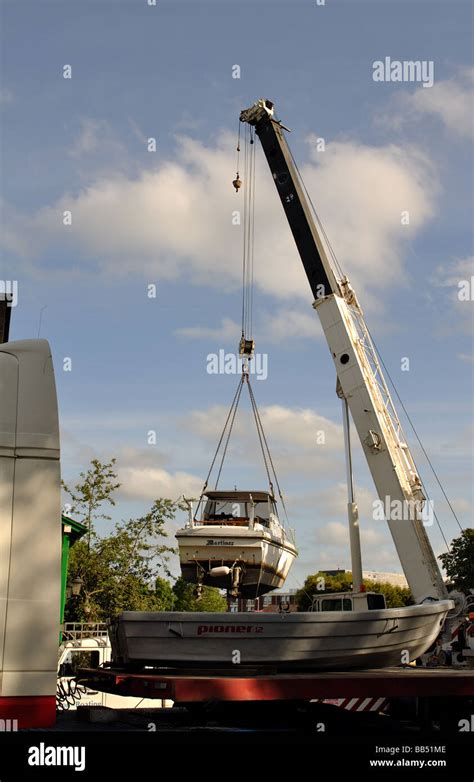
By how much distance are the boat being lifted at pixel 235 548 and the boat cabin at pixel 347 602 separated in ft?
8.36

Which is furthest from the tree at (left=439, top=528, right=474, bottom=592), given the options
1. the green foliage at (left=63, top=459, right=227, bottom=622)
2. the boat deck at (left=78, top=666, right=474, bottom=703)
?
the boat deck at (left=78, top=666, right=474, bottom=703)

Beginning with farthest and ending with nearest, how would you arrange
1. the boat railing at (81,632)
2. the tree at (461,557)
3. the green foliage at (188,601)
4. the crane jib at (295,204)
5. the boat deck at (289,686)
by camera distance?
1. the green foliage at (188,601)
2. the tree at (461,557)
3. the boat railing at (81,632)
4. the crane jib at (295,204)
5. the boat deck at (289,686)

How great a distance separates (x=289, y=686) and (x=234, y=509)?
8.07 metres

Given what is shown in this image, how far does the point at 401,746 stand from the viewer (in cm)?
545

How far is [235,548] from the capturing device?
43.8 feet

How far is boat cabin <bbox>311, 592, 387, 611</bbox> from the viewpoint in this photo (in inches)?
424

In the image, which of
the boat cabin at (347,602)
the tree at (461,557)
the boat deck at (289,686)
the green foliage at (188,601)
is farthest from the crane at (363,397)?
the green foliage at (188,601)

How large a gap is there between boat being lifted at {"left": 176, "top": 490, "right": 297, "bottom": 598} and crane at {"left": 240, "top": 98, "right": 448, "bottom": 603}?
82.4 inches

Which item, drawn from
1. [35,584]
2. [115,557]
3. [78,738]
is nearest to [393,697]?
[78,738]

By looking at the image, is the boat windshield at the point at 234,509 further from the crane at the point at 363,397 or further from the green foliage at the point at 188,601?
the green foliage at the point at 188,601

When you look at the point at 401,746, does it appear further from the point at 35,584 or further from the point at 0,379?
the point at 0,379

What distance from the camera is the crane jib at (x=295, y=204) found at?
17.4 meters

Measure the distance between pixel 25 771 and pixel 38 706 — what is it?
1.33 ft

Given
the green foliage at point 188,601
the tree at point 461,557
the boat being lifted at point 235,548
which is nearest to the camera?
the boat being lifted at point 235,548
